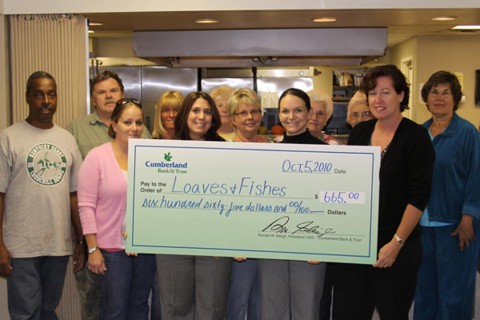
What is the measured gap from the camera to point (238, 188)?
109 inches

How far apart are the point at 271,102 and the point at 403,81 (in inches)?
170

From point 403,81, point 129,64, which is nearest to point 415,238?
point 403,81

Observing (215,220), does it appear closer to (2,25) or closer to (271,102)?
(2,25)

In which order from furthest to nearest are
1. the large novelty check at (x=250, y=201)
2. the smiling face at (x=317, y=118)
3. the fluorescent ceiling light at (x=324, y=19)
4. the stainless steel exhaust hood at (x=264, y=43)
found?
the stainless steel exhaust hood at (x=264, y=43), the fluorescent ceiling light at (x=324, y=19), the smiling face at (x=317, y=118), the large novelty check at (x=250, y=201)

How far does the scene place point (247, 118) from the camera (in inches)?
121

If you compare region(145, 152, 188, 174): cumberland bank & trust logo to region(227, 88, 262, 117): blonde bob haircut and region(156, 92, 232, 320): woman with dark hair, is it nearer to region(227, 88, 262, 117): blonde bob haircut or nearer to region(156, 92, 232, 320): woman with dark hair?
region(156, 92, 232, 320): woman with dark hair

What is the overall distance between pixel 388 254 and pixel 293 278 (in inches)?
19.1

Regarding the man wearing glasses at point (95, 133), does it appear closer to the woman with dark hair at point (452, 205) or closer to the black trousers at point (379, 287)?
the black trousers at point (379, 287)

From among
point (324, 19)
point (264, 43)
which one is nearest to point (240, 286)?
point (324, 19)

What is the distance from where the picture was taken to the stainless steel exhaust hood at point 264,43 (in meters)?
4.95

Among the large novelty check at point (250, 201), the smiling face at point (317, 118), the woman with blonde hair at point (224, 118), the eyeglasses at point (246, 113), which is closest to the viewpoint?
the large novelty check at point (250, 201)

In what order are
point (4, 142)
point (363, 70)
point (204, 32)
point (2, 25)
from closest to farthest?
1. point (4, 142)
2. point (2, 25)
3. point (204, 32)
4. point (363, 70)

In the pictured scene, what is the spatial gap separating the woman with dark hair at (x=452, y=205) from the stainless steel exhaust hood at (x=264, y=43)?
5.35ft

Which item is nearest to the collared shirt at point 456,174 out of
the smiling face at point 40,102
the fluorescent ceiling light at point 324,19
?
the fluorescent ceiling light at point 324,19
